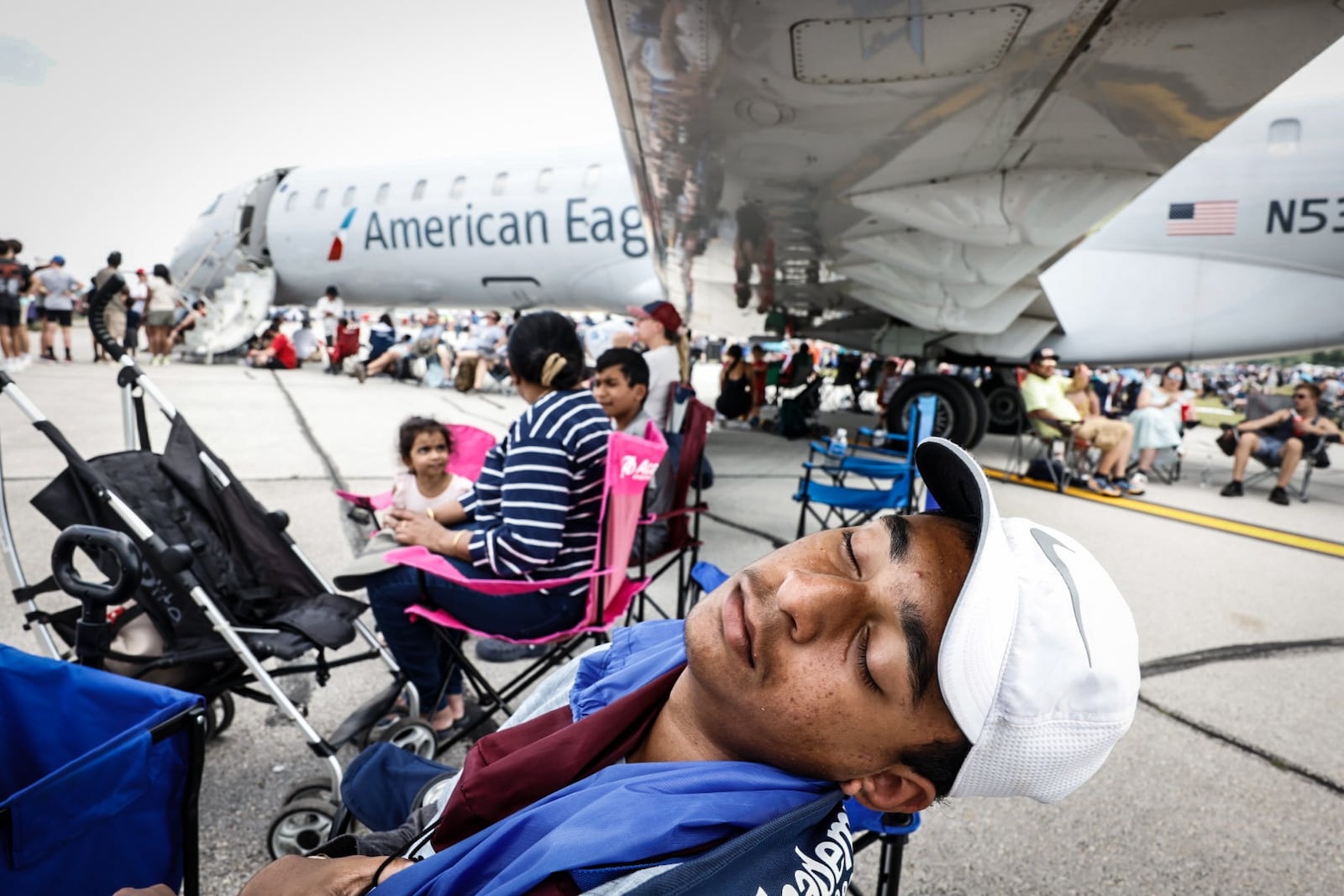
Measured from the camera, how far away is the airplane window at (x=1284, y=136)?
608 cm

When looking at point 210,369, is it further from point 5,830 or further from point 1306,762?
point 1306,762

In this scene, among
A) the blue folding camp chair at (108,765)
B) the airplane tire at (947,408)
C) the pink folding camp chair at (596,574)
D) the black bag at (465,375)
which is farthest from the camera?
the black bag at (465,375)

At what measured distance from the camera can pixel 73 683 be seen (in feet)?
4.01

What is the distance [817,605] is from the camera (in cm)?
82

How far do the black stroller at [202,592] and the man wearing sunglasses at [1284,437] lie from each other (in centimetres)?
823

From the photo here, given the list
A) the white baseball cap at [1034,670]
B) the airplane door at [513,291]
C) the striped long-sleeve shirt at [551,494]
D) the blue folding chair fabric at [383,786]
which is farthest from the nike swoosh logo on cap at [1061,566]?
the airplane door at [513,291]

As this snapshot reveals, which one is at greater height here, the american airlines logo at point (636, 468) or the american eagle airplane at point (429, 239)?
the american eagle airplane at point (429, 239)

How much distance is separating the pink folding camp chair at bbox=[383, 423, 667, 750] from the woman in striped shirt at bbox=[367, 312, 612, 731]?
0.05 metres

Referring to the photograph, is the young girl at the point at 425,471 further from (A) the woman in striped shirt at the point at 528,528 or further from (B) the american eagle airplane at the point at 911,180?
(B) the american eagle airplane at the point at 911,180

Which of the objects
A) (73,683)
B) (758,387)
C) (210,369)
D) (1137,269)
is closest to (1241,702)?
(73,683)

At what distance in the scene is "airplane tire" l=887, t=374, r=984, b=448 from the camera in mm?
7746

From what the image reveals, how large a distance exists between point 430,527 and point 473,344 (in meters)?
11.9

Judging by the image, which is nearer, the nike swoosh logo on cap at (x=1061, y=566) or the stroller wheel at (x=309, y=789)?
the nike swoosh logo on cap at (x=1061, y=566)

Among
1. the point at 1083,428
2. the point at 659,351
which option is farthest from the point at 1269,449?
the point at 659,351
